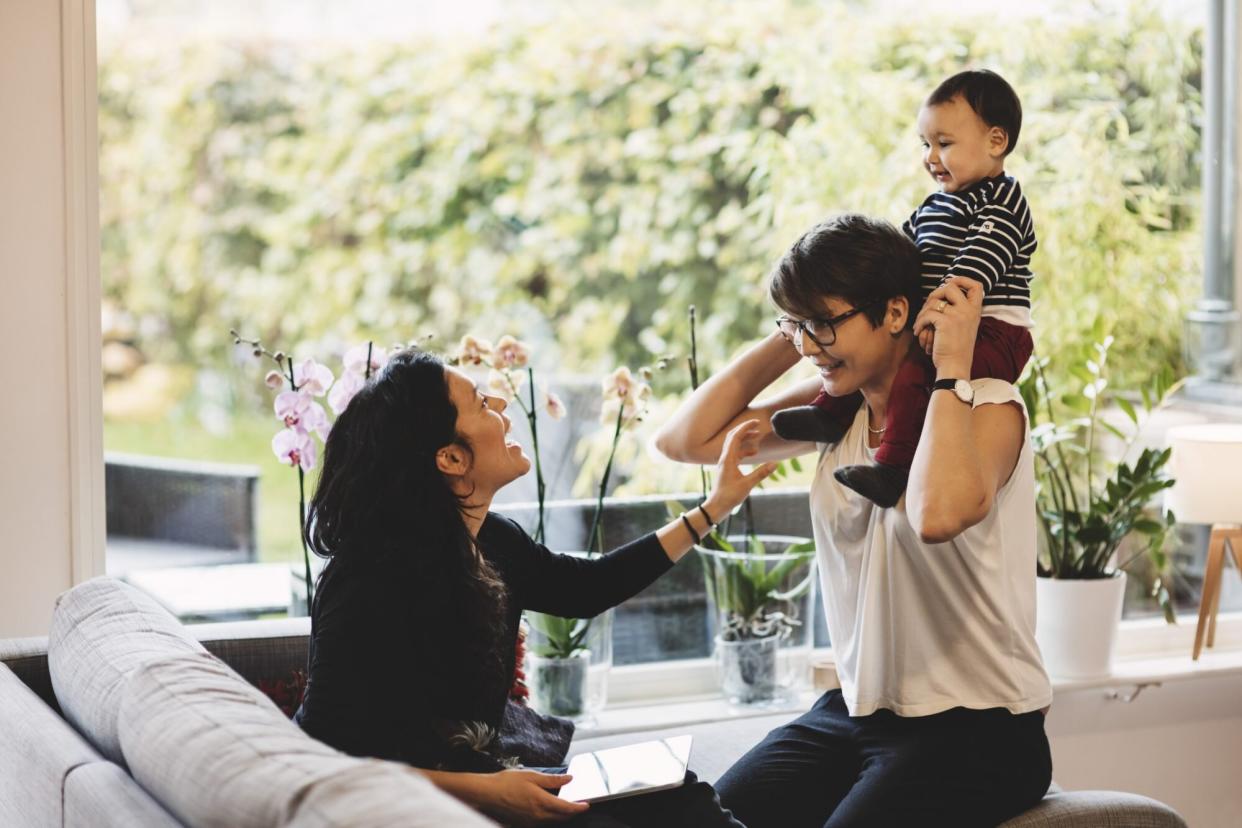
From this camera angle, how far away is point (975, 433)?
1860mm

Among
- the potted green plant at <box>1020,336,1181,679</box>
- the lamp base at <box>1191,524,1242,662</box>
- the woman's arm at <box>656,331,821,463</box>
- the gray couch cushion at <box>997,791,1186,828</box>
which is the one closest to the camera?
the gray couch cushion at <box>997,791,1186,828</box>

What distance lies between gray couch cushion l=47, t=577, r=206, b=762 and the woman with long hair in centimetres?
22

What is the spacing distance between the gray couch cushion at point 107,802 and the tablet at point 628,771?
0.50 meters

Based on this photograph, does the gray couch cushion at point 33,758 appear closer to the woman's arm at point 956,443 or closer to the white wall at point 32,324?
the white wall at point 32,324

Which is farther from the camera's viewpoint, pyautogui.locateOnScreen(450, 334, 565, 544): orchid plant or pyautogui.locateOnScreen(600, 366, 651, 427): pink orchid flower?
pyautogui.locateOnScreen(600, 366, 651, 427): pink orchid flower

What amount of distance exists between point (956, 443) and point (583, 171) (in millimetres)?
3232

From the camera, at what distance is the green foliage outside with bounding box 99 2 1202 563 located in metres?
3.38

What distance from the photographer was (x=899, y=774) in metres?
1.85

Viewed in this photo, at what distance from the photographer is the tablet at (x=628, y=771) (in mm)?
1682

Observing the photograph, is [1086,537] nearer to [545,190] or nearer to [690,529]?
[690,529]

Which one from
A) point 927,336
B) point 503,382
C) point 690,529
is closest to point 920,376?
point 927,336

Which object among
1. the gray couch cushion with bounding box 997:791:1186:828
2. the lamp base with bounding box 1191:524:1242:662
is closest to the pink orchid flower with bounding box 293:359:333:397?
the gray couch cushion with bounding box 997:791:1186:828

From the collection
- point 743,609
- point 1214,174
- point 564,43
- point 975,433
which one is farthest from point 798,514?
point 564,43

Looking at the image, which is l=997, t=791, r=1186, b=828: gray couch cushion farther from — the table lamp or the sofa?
the table lamp
